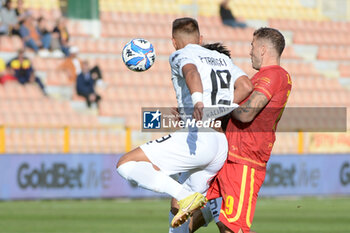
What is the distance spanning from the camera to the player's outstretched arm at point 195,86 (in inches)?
243

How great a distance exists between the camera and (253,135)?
7.12 metres

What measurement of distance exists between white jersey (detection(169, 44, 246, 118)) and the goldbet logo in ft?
31.1

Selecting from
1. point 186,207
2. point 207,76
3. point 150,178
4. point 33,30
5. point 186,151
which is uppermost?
point 33,30

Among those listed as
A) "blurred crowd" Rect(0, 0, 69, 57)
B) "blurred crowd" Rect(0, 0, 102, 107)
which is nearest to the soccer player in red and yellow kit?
"blurred crowd" Rect(0, 0, 102, 107)

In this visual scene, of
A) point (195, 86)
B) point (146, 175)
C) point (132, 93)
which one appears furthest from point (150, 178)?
point (132, 93)

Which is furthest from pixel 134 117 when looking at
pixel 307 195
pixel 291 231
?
pixel 291 231

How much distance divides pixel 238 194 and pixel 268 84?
3.35 feet

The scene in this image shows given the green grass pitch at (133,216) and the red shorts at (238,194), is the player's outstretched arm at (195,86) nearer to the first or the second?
the red shorts at (238,194)

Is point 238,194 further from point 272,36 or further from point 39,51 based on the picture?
point 39,51

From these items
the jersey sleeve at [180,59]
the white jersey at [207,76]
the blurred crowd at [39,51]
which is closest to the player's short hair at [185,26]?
the white jersey at [207,76]

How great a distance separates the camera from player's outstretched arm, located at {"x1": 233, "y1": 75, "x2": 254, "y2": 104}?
22.7 ft

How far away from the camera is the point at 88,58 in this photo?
20625mm

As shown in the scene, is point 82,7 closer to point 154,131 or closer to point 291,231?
point 154,131

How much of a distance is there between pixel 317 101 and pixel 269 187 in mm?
5719
